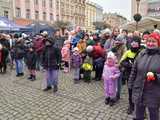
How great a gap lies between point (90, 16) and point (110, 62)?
71.9 meters

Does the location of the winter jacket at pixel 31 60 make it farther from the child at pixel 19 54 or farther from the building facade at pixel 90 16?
the building facade at pixel 90 16

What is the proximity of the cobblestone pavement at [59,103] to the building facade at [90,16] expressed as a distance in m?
61.9

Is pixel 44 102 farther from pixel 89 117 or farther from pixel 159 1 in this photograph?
pixel 159 1

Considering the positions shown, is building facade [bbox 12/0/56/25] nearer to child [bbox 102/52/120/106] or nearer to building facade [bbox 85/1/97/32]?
building facade [bbox 85/1/97/32]

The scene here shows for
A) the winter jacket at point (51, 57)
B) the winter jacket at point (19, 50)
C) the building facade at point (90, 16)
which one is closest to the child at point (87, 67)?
the winter jacket at point (51, 57)

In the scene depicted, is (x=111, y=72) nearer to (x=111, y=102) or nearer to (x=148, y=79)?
(x=111, y=102)

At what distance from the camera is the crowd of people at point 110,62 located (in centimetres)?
405

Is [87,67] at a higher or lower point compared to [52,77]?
higher

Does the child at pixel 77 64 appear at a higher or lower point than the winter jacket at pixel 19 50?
lower

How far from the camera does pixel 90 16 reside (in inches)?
3049

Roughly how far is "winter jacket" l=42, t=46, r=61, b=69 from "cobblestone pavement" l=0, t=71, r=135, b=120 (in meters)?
0.82

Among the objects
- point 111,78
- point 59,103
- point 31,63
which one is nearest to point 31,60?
point 31,63

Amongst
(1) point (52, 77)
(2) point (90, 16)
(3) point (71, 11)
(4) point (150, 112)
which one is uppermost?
(2) point (90, 16)

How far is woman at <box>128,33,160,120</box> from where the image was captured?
Answer: 397 cm
